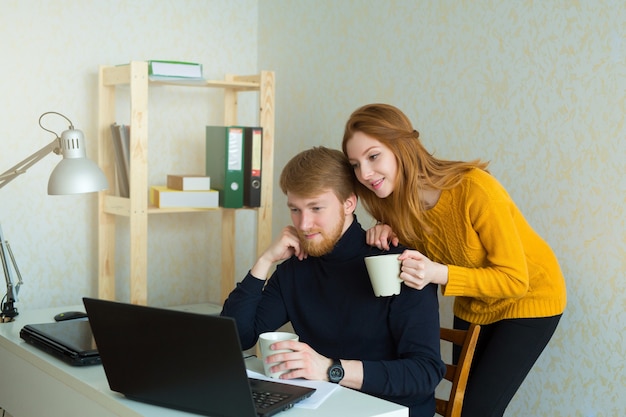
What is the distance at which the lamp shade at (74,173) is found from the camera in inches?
79.6

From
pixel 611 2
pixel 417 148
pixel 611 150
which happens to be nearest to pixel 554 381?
pixel 611 150

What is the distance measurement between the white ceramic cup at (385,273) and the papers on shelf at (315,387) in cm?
27

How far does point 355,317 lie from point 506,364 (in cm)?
53

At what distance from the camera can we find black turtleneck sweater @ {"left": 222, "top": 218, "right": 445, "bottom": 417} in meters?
1.66

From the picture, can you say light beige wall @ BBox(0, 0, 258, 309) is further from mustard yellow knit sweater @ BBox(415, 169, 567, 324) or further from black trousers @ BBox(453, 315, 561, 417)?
black trousers @ BBox(453, 315, 561, 417)

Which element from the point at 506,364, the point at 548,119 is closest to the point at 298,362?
the point at 506,364

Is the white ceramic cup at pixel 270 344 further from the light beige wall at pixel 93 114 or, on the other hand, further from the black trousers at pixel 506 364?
the light beige wall at pixel 93 114

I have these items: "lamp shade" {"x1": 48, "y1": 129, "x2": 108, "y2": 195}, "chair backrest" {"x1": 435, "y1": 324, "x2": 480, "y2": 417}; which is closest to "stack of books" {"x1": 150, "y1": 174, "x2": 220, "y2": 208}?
"lamp shade" {"x1": 48, "y1": 129, "x2": 108, "y2": 195}

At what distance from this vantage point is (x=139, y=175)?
113 inches

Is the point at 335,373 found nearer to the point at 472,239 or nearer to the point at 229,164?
the point at 472,239

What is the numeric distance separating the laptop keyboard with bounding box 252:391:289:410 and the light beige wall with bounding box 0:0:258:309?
6.17 feet

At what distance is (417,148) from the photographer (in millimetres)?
2016

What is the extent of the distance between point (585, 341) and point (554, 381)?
0.62 feet

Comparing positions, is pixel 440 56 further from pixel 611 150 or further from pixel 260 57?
pixel 260 57
